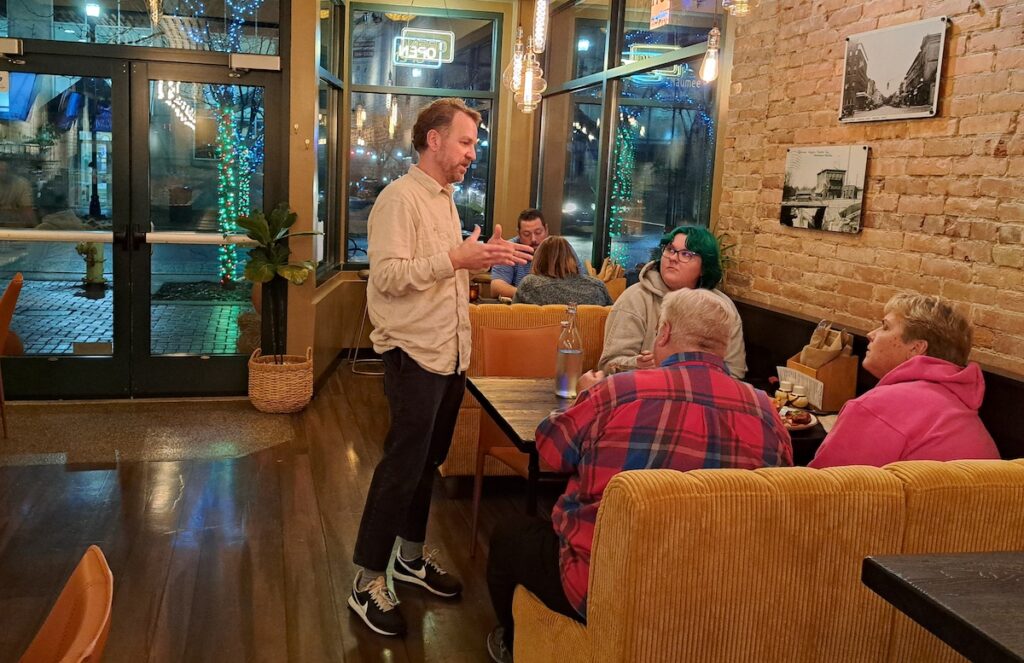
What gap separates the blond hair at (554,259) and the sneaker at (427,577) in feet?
6.47

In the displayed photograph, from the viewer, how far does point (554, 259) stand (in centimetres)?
506

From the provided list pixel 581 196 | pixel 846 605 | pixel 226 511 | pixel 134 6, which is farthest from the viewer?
pixel 581 196

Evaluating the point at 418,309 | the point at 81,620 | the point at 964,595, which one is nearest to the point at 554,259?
the point at 418,309

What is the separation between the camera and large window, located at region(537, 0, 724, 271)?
18.9ft

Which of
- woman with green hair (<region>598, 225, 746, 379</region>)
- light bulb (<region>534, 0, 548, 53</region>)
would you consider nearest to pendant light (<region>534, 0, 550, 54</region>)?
light bulb (<region>534, 0, 548, 53</region>)

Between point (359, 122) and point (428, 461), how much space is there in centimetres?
596

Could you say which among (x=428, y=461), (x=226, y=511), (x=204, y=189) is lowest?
(x=226, y=511)

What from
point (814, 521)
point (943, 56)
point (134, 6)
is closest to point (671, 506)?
point (814, 521)

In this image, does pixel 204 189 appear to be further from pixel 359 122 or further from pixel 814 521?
pixel 814 521

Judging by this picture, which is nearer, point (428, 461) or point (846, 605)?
point (846, 605)

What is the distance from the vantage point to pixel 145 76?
6.18m

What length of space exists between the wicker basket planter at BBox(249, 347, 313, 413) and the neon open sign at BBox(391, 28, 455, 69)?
333 cm

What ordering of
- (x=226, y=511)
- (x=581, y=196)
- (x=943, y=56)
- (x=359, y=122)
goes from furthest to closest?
(x=359, y=122), (x=581, y=196), (x=226, y=511), (x=943, y=56)

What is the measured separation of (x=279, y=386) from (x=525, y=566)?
3927 millimetres
